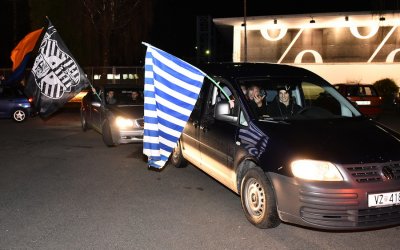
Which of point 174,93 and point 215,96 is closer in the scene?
point 174,93

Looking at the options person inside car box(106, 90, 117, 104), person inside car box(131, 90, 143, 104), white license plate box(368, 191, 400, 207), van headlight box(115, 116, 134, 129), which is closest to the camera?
white license plate box(368, 191, 400, 207)

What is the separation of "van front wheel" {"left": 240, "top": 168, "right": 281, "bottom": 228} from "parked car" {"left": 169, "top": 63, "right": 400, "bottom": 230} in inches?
0.4

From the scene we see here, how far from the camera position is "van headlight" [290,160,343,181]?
445 cm

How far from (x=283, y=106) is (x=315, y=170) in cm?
177

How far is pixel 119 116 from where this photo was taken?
10.2m

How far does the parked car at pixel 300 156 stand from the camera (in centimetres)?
441

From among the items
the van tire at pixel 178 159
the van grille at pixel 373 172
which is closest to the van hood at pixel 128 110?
the van tire at pixel 178 159

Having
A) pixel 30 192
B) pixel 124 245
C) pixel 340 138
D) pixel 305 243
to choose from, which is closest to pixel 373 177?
pixel 340 138

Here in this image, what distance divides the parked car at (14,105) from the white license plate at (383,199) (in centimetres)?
1421

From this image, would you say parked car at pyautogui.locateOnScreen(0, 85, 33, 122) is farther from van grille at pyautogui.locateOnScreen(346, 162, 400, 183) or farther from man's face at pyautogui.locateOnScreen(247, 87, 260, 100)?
van grille at pyautogui.locateOnScreen(346, 162, 400, 183)

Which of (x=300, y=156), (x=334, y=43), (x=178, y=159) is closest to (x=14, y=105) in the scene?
(x=178, y=159)

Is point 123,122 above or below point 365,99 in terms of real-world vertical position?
above

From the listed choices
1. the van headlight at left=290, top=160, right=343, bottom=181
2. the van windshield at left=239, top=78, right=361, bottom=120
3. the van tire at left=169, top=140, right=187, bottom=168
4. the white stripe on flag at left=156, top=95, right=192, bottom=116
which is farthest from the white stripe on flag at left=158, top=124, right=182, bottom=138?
the van tire at left=169, top=140, right=187, bottom=168

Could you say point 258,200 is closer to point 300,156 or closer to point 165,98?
point 300,156
